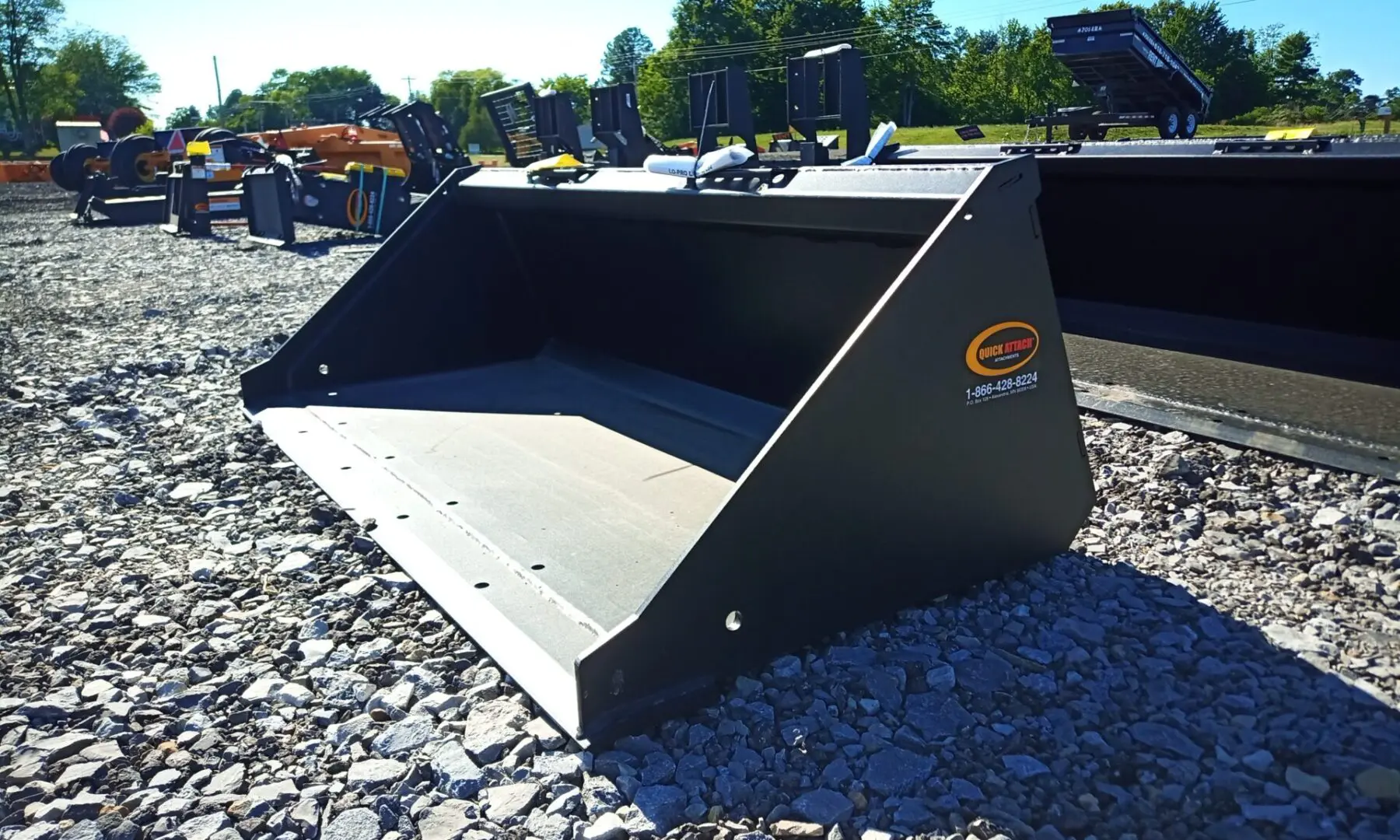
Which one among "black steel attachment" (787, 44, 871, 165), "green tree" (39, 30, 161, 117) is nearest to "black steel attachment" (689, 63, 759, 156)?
"black steel attachment" (787, 44, 871, 165)

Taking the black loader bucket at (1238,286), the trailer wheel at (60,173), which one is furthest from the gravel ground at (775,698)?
the trailer wheel at (60,173)

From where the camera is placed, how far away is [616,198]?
3670 mm

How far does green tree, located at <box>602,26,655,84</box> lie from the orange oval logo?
91818mm

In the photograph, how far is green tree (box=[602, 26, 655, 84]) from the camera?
9281 centimetres

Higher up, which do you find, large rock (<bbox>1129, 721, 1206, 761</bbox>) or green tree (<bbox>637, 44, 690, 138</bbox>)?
green tree (<bbox>637, 44, 690, 138</bbox>)

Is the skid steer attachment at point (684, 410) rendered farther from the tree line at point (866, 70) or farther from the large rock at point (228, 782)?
the tree line at point (866, 70)

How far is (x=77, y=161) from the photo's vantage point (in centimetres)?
1950

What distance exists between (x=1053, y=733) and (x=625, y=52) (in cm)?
10150

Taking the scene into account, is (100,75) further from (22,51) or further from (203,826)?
(203,826)

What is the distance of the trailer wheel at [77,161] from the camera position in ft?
63.4

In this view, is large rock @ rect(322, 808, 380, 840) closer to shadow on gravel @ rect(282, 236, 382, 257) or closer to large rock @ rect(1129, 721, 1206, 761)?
large rock @ rect(1129, 721, 1206, 761)

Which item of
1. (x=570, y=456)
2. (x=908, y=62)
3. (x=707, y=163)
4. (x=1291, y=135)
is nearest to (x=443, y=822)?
(x=570, y=456)

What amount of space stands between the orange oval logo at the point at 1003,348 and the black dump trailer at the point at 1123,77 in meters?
7.13

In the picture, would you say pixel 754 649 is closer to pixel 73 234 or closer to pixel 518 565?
pixel 518 565
